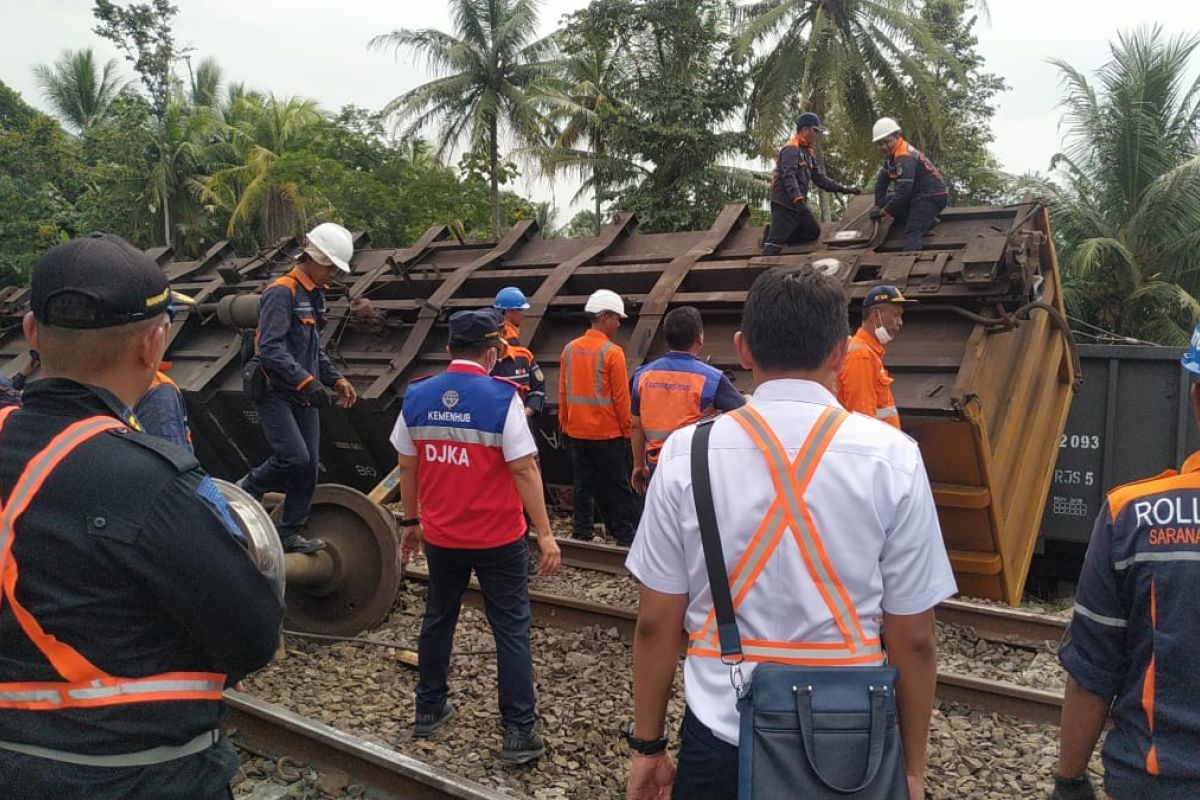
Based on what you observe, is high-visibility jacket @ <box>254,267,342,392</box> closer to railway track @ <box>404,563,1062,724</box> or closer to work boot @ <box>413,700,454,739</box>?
railway track @ <box>404,563,1062,724</box>

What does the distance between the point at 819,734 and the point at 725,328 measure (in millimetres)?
5469

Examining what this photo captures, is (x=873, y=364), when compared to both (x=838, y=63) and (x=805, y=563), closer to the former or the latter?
(x=805, y=563)

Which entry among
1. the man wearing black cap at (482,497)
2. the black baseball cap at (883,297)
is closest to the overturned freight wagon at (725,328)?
the black baseball cap at (883,297)

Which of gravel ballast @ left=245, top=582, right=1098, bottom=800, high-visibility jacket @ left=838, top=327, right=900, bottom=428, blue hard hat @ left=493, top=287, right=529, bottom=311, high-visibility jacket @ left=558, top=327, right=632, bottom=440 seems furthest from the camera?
blue hard hat @ left=493, top=287, right=529, bottom=311

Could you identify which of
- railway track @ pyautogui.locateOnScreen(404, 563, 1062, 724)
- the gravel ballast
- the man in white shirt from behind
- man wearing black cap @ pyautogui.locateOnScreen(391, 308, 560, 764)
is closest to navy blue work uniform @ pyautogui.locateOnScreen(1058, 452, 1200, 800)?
the man in white shirt from behind

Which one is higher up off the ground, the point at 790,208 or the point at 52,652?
the point at 790,208

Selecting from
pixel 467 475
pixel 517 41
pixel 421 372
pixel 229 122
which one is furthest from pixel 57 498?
pixel 229 122

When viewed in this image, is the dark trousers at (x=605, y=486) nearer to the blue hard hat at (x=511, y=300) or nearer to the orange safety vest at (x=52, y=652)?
the blue hard hat at (x=511, y=300)

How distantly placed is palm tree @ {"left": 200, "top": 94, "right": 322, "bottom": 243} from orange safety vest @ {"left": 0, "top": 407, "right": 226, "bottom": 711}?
24.9 m

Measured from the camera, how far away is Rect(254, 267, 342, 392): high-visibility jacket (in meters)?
5.34

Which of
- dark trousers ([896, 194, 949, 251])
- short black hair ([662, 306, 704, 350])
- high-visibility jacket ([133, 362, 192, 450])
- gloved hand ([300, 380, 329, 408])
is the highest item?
dark trousers ([896, 194, 949, 251])

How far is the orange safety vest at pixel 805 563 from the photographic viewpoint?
6.05ft

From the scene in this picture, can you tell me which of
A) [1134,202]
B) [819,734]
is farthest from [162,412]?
[1134,202]

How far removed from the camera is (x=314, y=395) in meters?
5.44
